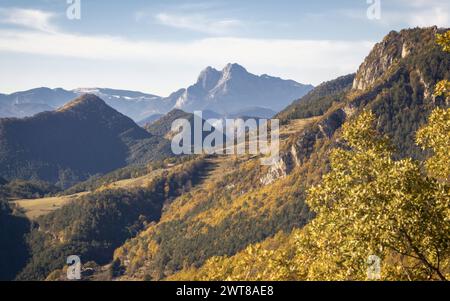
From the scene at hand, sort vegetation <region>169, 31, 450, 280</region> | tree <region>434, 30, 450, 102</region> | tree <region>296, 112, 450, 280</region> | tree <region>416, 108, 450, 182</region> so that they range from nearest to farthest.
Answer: tree <region>296, 112, 450, 280</region> → vegetation <region>169, 31, 450, 280</region> → tree <region>434, 30, 450, 102</region> → tree <region>416, 108, 450, 182</region>

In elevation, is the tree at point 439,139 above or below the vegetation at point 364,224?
above

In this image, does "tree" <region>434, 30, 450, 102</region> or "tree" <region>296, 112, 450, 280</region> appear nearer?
"tree" <region>296, 112, 450, 280</region>

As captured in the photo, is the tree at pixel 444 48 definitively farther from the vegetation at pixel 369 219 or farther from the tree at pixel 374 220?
the tree at pixel 374 220

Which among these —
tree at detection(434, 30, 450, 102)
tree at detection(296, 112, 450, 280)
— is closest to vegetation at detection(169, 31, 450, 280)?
tree at detection(296, 112, 450, 280)

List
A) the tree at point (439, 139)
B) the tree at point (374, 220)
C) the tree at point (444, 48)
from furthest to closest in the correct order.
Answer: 1. the tree at point (439, 139)
2. the tree at point (444, 48)
3. the tree at point (374, 220)

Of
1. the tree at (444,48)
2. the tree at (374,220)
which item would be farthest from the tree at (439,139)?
the tree at (374,220)

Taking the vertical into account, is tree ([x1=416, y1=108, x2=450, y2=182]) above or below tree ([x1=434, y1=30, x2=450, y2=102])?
below

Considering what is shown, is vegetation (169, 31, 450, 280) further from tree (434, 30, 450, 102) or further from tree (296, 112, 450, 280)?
tree (434, 30, 450, 102)

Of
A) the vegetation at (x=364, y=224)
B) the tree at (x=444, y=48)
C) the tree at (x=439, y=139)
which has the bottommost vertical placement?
the vegetation at (x=364, y=224)
